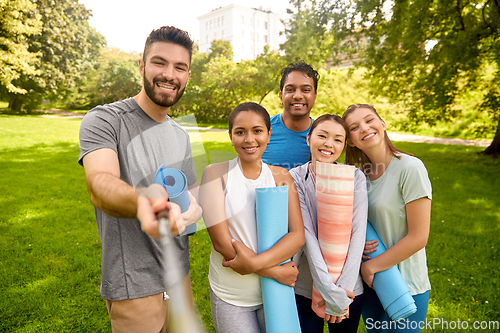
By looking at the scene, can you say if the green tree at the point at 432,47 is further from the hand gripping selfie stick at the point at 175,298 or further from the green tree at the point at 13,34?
the green tree at the point at 13,34

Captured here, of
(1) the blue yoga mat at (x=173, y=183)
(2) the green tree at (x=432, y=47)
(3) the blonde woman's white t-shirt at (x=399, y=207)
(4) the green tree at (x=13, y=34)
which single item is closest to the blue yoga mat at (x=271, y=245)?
(1) the blue yoga mat at (x=173, y=183)

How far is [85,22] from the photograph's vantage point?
77.3 ft

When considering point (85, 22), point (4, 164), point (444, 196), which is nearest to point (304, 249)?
point (444, 196)

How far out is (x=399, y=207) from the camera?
1783 millimetres

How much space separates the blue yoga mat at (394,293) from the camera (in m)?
1.66

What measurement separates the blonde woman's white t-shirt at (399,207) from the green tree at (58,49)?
20922 mm

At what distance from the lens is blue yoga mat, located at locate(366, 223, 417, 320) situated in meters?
1.66

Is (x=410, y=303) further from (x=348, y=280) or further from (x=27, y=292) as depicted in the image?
(x=27, y=292)

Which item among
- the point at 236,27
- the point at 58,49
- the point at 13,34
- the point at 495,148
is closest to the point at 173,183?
the point at 236,27

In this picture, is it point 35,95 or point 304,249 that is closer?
point 304,249

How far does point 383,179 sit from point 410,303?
28.2 inches

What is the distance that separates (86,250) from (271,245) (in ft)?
12.6

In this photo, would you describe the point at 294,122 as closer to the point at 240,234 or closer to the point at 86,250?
the point at 240,234

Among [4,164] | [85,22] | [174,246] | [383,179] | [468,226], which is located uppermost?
[85,22]
